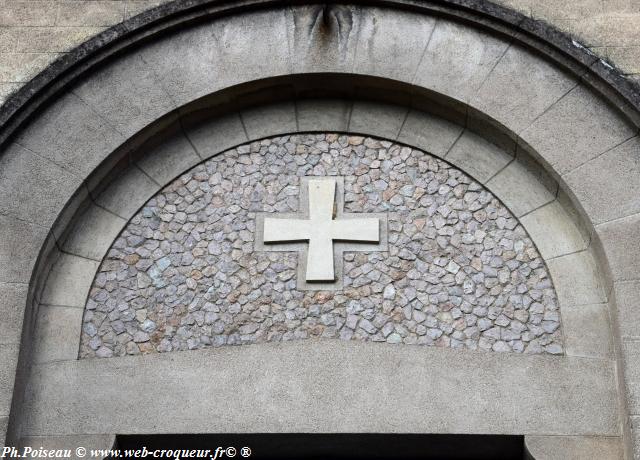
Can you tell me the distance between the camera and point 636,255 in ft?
24.6

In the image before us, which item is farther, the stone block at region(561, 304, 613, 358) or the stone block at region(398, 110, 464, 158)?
the stone block at region(398, 110, 464, 158)

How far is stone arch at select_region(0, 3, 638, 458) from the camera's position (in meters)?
7.80

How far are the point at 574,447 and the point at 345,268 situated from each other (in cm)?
211

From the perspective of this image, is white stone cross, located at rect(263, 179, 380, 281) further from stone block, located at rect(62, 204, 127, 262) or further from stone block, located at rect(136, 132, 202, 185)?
stone block, located at rect(62, 204, 127, 262)

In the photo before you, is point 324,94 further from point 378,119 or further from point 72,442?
point 72,442

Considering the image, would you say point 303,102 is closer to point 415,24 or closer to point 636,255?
point 415,24

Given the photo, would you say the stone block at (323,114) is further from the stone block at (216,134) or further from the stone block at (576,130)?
the stone block at (576,130)

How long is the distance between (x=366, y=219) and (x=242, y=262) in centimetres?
101

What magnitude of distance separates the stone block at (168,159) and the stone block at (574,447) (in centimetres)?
340

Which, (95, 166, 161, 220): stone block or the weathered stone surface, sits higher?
(95, 166, 161, 220): stone block

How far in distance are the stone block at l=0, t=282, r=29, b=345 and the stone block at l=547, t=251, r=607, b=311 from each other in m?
3.89

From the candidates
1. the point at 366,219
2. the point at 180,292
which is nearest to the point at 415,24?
A: the point at 366,219

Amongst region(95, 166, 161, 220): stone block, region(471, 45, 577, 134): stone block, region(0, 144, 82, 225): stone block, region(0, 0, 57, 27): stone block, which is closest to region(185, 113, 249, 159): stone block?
region(95, 166, 161, 220): stone block

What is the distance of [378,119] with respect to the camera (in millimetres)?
8570
